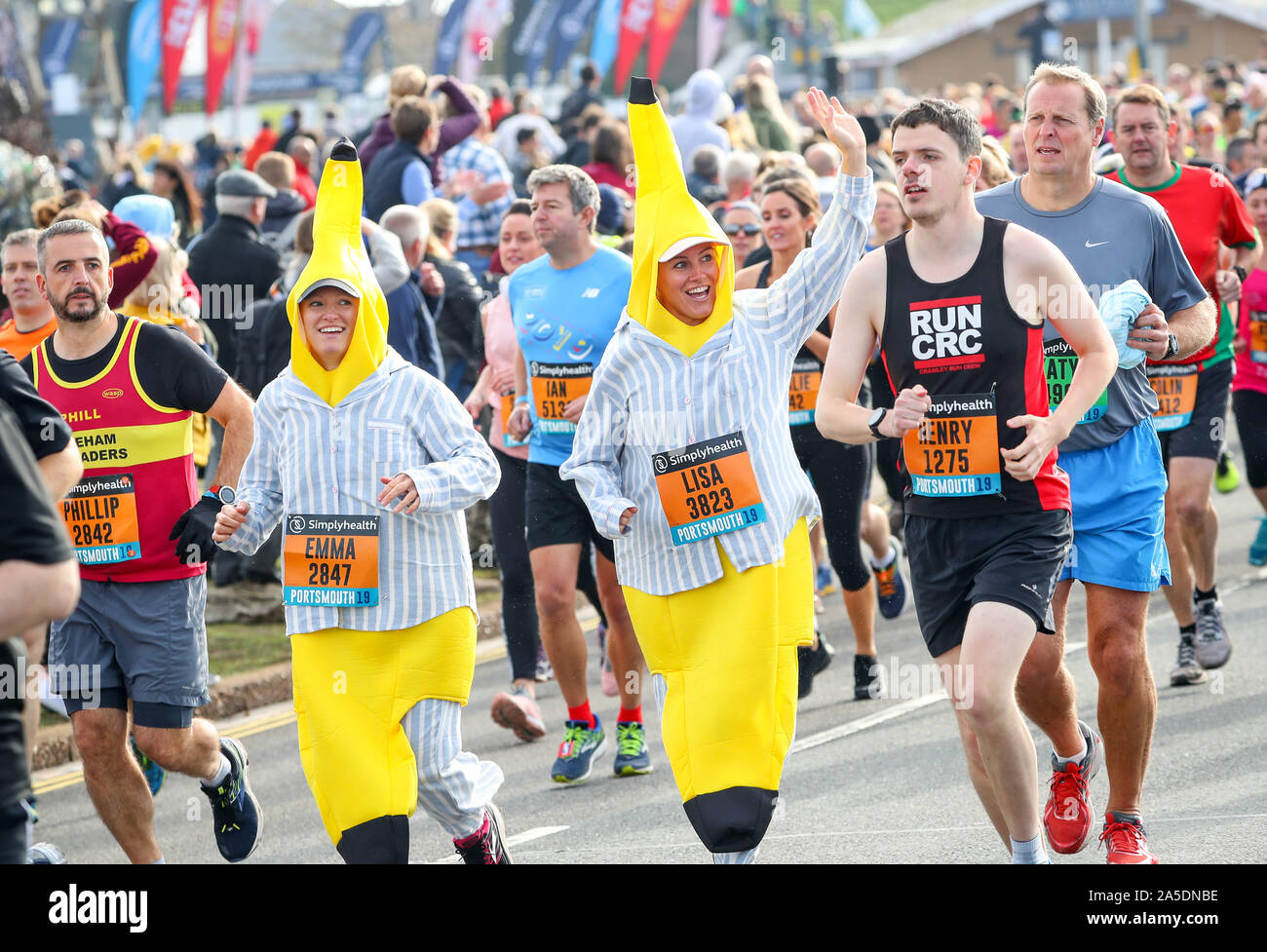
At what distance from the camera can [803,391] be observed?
889 centimetres

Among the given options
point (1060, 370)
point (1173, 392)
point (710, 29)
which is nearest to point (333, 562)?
point (1060, 370)

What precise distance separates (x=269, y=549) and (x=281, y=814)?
3.91 meters

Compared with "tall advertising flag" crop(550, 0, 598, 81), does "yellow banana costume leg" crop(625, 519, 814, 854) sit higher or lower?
lower

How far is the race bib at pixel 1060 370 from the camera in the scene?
19.0ft

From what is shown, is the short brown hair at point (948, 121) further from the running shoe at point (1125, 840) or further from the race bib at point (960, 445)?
the running shoe at point (1125, 840)

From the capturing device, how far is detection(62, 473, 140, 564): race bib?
6.40 metres

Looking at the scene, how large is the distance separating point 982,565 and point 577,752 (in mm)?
2968

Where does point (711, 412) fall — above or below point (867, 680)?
above

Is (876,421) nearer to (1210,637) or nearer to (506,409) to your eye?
(506,409)

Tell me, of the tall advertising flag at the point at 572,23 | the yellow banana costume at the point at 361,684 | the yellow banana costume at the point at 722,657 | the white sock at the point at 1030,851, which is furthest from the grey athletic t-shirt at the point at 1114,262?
the tall advertising flag at the point at 572,23

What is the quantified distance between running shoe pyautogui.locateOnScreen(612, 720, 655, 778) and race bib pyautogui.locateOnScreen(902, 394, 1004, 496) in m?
2.96

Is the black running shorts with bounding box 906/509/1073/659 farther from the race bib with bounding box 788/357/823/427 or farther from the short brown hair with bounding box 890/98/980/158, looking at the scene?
the race bib with bounding box 788/357/823/427

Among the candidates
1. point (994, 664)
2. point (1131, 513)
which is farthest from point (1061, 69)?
point (994, 664)

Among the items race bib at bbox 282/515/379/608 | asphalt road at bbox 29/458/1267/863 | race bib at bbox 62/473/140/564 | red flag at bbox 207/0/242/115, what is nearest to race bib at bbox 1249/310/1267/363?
asphalt road at bbox 29/458/1267/863
